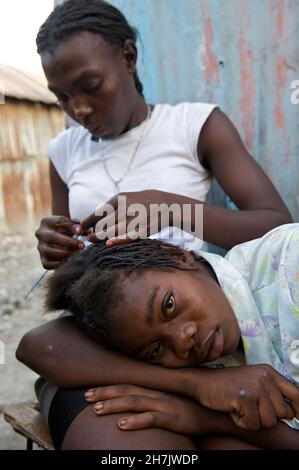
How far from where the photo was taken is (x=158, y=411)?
44.3 inches

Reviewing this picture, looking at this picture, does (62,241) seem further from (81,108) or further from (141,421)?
(141,421)

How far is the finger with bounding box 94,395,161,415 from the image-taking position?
1126 mm

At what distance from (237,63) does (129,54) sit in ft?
1.44

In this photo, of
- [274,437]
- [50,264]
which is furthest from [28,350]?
[274,437]

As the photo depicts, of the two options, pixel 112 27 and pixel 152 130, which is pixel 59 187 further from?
pixel 112 27

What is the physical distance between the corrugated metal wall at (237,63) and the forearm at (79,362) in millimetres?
908

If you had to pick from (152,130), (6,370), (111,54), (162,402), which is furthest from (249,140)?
(6,370)

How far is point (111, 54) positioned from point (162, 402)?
1077mm

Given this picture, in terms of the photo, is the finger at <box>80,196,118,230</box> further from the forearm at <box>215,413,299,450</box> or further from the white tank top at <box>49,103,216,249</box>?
the forearm at <box>215,413,299,450</box>

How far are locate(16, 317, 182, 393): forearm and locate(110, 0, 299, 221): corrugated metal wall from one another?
0.91m

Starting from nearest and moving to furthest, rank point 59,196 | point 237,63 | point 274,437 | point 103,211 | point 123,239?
point 274,437 < point 123,239 < point 103,211 < point 237,63 < point 59,196

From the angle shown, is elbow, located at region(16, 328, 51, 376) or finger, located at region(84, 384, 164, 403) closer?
Result: finger, located at region(84, 384, 164, 403)

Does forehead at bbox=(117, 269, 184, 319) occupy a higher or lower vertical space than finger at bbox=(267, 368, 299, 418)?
higher

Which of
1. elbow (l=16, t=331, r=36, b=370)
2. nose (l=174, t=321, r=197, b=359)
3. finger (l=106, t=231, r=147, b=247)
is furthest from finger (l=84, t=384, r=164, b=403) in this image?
finger (l=106, t=231, r=147, b=247)
